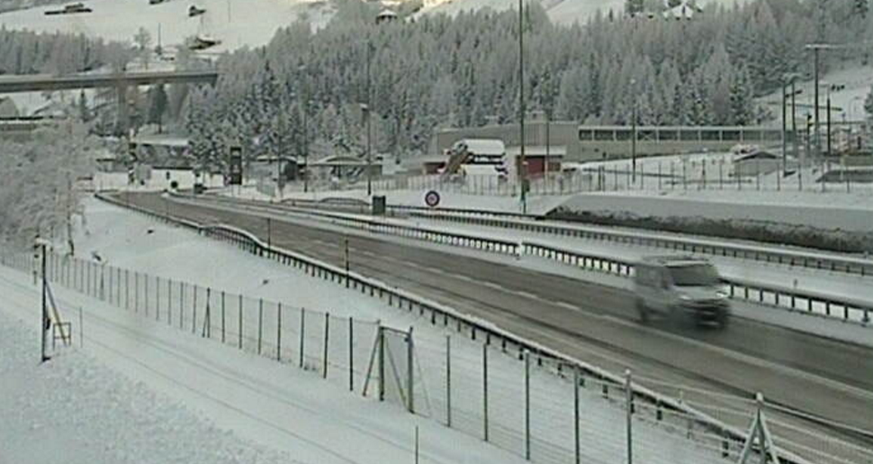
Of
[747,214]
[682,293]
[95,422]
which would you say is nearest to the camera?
[95,422]

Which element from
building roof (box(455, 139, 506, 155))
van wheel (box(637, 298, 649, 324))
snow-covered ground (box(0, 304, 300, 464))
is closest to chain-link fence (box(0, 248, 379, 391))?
snow-covered ground (box(0, 304, 300, 464))

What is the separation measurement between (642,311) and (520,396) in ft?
40.3

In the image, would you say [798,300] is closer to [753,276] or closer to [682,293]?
[682,293]

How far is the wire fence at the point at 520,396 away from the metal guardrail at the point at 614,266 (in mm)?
9842

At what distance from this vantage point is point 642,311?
121 ft

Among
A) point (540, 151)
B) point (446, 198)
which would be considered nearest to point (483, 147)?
point (540, 151)

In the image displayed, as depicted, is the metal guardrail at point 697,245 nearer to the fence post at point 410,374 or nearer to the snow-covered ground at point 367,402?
the snow-covered ground at point 367,402

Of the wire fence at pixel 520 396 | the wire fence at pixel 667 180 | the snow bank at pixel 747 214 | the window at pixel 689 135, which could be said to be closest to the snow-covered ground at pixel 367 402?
the wire fence at pixel 520 396

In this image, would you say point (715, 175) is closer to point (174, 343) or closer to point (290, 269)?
point (290, 269)

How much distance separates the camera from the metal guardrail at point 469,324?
21358 mm

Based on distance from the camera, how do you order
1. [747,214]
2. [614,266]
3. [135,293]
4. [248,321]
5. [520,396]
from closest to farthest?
[520,396] < [248,321] < [614,266] < [135,293] < [747,214]

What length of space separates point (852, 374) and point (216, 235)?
1986 inches

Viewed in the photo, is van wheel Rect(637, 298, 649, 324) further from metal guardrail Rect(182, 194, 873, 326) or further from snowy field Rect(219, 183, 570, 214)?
snowy field Rect(219, 183, 570, 214)

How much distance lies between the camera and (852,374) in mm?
26781
